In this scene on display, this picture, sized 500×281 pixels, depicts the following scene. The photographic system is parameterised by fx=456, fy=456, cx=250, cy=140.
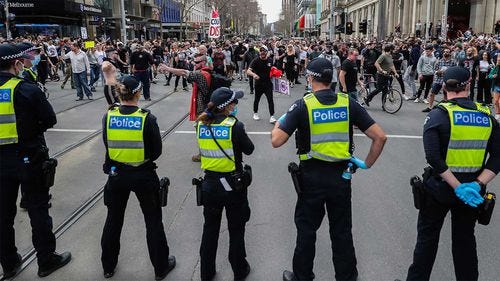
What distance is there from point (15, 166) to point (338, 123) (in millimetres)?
2878

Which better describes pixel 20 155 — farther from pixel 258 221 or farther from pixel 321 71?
pixel 321 71

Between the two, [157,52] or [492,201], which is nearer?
[492,201]

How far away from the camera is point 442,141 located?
3502 millimetres

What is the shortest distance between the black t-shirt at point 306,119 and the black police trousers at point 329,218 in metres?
0.15

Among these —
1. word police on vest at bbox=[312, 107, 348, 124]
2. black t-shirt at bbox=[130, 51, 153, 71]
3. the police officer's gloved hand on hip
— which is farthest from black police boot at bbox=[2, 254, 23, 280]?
black t-shirt at bbox=[130, 51, 153, 71]

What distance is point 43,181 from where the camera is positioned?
4.19m

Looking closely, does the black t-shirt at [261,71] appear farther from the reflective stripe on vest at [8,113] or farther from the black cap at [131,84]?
the reflective stripe on vest at [8,113]

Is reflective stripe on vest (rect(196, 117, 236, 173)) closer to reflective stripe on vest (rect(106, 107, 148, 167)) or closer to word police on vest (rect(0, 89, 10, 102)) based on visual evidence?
reflective stripe on vest (rect(106, 107, 148, 167))

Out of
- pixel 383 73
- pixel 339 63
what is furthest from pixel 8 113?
pixel 339 63

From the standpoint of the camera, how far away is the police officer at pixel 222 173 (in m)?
3.90

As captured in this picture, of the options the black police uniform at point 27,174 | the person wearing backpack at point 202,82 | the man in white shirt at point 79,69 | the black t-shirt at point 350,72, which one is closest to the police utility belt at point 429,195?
the black police uniform at point 27,174

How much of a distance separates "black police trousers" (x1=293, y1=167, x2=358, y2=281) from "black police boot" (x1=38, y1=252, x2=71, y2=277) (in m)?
2.28

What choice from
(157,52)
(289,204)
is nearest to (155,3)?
(157,52)

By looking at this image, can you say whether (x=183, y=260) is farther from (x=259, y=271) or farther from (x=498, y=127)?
(x=498, y=127)
